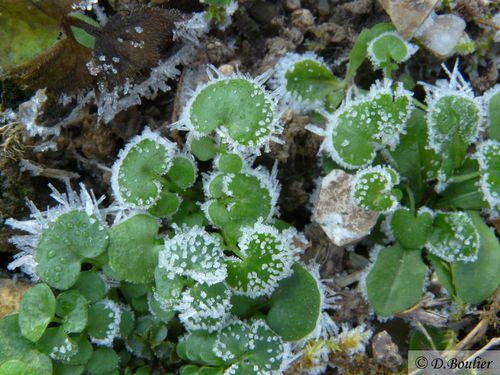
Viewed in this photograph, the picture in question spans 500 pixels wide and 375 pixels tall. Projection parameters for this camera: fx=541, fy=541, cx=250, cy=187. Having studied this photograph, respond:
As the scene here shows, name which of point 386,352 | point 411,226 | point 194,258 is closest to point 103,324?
point 194,258

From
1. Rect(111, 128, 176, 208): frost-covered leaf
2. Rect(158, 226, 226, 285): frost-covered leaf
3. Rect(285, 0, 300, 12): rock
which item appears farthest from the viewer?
Rect(285, 0, 300, 12): rock

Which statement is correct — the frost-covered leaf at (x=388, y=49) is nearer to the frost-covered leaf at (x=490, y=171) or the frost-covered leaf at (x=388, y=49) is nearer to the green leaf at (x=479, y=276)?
the frost-covered leaf at (x=490, y=171)

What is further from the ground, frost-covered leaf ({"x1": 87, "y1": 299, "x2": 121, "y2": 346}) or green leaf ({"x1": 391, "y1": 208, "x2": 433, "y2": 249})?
green leaf ({"x1": 391, "y1": 208, "x2": 433, "y2": 249})

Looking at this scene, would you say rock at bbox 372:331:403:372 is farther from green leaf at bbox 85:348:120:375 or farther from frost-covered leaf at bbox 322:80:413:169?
green leaf at bbox 85:348:120:375

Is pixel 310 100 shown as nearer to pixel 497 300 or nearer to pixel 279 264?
pixel 279 264

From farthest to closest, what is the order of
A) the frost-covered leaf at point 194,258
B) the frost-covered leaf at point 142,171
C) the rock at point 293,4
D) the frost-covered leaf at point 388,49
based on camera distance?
A: the rock at point 293,4 → the frost-covered leaf at point 388,49 → the frost-covered leaf at point 142,171 → the frost-covered leaf at point 194,258

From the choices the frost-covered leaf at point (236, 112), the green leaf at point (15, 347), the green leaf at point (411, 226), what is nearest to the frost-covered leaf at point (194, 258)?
the frost-covered leaf at point (236, 112)

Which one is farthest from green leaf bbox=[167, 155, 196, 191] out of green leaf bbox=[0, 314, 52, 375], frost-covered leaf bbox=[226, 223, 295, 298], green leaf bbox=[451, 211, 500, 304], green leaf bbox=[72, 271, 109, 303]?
green leaf bbox=[451, 211, 500, 304]

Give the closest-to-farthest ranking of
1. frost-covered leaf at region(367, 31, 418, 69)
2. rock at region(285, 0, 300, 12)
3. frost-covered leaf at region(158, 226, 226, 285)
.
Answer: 1. frost-covered leaf at region(158, 226, 226, 285)
2. frost-covered leaf at region(367, 31, 418, 69)
3. rock at region(285, 0, 300, 12)
